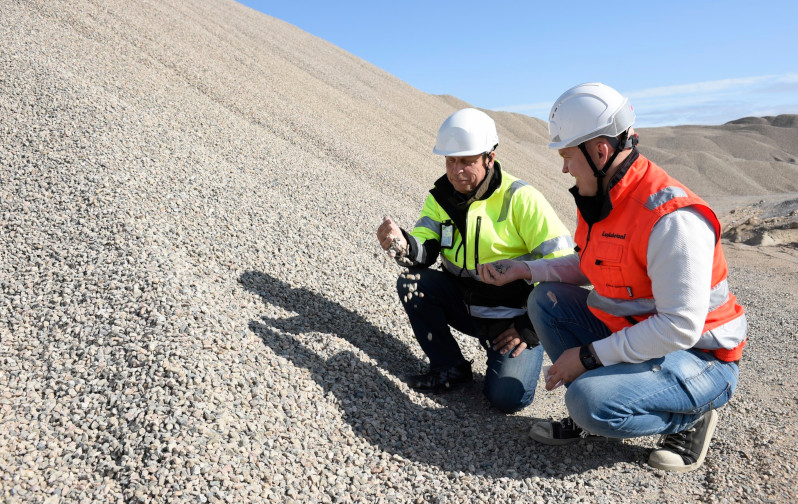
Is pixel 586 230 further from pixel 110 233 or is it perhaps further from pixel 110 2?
pixel 110 2

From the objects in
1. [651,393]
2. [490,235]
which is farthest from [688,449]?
[490,235]

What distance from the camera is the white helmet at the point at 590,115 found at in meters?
2.71

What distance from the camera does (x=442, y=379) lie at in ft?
12.7

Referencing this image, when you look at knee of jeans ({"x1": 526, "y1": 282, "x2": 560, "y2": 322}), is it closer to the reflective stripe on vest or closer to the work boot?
the reflective stripe on vest

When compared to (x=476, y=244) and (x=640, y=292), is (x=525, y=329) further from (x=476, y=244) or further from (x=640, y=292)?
(x=640, y=292)

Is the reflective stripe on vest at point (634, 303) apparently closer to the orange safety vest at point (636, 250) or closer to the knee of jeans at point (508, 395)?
the orange safety vest at point (636, 250)

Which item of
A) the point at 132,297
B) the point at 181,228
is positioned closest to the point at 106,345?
the point at 132,297

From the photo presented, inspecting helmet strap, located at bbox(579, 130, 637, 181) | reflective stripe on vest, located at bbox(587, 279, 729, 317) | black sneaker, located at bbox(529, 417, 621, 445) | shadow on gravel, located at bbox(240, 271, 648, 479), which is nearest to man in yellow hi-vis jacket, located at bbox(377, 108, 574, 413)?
shadow on gravel, located at bbox(240, 271, 648, 479)

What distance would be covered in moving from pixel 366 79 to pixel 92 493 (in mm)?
15990

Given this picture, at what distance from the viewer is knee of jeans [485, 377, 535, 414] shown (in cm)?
365

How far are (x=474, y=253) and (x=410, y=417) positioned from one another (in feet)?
3.45

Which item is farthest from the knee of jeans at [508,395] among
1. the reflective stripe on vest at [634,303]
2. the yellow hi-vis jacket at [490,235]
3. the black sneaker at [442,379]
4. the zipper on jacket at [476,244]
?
the reflective stripe on vest at [634,303]

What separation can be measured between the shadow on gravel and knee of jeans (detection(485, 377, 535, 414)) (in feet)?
0.21

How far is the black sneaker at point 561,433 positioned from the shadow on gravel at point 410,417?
0.15 feet
